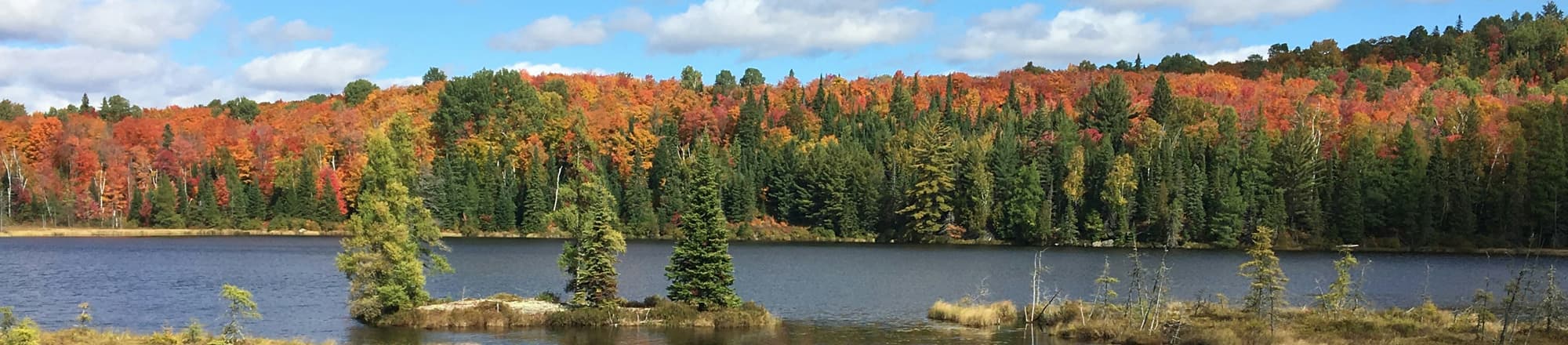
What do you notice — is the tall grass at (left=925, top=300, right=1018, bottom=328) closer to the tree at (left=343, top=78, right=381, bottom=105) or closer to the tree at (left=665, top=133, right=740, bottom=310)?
the tree at (left=665, top=133, right=740, bottom=310)

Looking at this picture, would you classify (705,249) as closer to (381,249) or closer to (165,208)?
(381,249)

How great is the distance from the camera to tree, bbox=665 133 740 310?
1831 inches

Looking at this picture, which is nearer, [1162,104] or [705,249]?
[705,249]

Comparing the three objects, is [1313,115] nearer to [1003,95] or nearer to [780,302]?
[1003,95]

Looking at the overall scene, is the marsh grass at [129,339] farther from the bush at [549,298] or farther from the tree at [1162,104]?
the tree at [1162,104]

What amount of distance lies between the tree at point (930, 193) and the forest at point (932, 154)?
296 mm

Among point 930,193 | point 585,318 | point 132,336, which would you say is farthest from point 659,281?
point 930,193

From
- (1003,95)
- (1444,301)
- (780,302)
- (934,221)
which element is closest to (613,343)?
(780,302)

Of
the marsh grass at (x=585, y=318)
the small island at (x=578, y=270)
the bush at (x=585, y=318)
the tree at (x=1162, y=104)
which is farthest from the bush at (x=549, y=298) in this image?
the tree at (x=1162, y=104)

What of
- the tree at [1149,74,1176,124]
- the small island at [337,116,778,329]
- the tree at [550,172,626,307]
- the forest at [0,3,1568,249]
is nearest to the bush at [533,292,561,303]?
the small island at [337,116,778,329]

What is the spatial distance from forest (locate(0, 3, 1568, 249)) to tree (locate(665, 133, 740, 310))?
54.7m

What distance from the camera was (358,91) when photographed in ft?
573

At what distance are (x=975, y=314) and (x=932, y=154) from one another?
73871 millimetres

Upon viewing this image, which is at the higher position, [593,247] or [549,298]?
[593,247]
